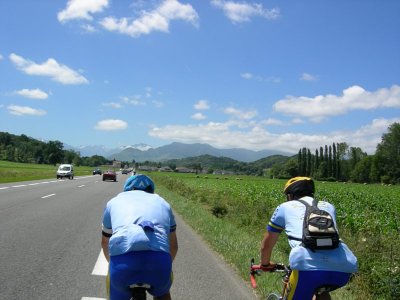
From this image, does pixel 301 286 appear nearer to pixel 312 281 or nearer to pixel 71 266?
pixel 312 281

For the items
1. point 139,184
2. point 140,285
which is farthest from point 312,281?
point 139,184

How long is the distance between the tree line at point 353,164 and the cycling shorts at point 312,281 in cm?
11784

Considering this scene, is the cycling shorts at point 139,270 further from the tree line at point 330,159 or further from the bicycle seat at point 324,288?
the tree line at point 330,159

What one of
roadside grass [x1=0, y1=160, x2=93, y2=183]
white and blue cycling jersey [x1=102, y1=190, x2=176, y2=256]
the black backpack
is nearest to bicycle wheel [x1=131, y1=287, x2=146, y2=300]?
white and blue cycling jersey [x1=102, y1=190, x2=176, y2=256]

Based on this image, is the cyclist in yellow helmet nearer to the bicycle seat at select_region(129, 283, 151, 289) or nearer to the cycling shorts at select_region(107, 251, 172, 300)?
the cycling shorts at select_region(107, 251, 172, 300)

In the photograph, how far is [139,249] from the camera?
10.2 ft

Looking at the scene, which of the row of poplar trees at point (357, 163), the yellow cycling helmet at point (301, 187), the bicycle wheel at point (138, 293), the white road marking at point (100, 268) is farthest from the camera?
the row of poplar trees at point (357, 163)

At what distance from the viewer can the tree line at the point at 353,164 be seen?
11644 cm

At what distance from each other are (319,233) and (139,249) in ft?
4.50

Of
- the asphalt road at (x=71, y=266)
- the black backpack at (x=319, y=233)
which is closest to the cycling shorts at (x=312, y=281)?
the black backpack at (x=319, y=233)

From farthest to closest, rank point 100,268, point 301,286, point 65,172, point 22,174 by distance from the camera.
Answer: point 22,174 < point 65,172 < point 100,268 < point 301,286

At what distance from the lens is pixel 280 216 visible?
366 centimetres

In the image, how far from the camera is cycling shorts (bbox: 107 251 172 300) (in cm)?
308

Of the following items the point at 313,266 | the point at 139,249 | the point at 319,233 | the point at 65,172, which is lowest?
the point at 313,266
